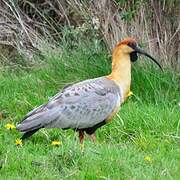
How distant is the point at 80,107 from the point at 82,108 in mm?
22

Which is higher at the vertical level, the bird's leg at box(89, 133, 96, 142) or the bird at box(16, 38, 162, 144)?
the bird at box(16, 38, 162, 144)

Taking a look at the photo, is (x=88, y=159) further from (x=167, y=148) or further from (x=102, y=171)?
(x=167, y=148)

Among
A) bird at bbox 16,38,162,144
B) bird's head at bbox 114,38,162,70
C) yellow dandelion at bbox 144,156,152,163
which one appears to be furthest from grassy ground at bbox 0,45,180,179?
bird's head at bbox 114,38,162,70

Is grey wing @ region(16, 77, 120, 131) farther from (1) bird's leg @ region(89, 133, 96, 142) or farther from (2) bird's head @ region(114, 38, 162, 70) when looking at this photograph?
(2) bird's head @ region(114, 38, 162, 70)

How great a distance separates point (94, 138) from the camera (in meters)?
7.64

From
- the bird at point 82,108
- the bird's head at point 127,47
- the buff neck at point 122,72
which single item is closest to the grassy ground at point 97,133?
the bird at point 82,108

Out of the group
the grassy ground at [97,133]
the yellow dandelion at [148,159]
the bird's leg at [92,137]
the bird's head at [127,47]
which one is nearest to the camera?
the grassy ground at [97,133]

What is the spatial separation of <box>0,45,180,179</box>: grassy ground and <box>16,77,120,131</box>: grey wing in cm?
20

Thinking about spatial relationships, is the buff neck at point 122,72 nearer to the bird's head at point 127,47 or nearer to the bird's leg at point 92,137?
the bird's head at point 127,47

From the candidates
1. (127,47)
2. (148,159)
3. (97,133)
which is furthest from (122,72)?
(148,159)

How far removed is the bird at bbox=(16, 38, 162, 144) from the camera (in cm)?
718

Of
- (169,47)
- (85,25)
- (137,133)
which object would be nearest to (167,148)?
(137,133)

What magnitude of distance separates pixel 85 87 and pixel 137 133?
2.40ft

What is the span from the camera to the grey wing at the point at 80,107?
722cm
